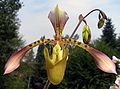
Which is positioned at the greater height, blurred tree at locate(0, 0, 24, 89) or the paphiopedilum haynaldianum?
blurred tree at locate(0, 0, 24, 89)

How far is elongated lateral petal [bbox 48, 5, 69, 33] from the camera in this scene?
1.73m

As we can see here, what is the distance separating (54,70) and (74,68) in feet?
72.6

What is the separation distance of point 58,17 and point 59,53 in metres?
0.14

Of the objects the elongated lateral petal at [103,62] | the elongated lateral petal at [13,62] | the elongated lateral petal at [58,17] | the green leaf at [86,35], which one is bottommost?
the elongated lateral petal at [103,62]

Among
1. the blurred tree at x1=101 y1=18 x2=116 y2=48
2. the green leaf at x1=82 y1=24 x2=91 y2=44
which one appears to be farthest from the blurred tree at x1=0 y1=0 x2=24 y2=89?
the green leaf at x1=82 y1=24 x2=91 y2=44

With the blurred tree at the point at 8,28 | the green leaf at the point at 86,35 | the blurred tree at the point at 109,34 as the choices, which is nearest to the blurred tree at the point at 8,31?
the blurred tree at the point at 8,28

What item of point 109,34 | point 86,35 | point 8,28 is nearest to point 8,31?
point 8,28

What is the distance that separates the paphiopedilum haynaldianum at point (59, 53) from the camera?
1.60m

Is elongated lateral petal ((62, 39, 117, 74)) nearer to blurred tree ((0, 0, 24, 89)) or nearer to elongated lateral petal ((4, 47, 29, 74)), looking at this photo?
elongated lateral petal ((4, 47, 29, 74))

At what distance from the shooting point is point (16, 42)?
34.8 metres

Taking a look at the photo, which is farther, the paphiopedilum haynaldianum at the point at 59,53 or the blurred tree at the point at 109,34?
the blurred tree at the point at 109,34

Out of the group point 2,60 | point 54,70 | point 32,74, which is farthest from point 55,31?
point 32,74

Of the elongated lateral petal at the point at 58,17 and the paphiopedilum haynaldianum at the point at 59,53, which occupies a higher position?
the elongated lateral petal at the point at 58,17

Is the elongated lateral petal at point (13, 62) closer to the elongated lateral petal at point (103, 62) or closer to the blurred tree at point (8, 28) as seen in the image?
the elongated lateral petal at point (103, 62)
